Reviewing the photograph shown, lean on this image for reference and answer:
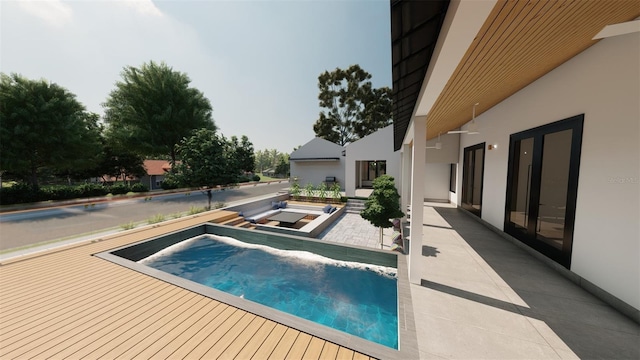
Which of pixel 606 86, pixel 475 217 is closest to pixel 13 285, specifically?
pixel 606 86

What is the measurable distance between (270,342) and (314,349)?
0.50 metres

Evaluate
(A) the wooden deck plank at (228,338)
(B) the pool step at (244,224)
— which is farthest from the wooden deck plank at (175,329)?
(B) the pool step at (244,224)

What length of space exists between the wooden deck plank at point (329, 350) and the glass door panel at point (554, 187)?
175 inches

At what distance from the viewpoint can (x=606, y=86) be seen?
9.24 feet

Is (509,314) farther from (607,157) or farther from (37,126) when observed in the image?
(37,126)

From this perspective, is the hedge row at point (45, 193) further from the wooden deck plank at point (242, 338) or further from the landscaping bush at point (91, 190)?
the wooden deck plank at point (242, 338)

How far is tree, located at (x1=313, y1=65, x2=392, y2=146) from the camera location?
24.2 metres

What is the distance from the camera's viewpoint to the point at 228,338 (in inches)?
90.5

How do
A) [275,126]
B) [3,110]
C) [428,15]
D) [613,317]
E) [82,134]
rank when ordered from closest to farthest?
1. [428,15]
2. [613,317]
3. [3,110]
4. [82,134]
5. [275,126]

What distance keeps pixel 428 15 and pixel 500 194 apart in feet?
20.1

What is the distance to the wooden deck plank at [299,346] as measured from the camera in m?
2.07

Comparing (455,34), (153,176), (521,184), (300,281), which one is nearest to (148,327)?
(300,281)

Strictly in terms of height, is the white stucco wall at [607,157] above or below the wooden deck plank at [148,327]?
above

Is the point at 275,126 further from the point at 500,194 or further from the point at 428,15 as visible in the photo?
the point at 428,15
